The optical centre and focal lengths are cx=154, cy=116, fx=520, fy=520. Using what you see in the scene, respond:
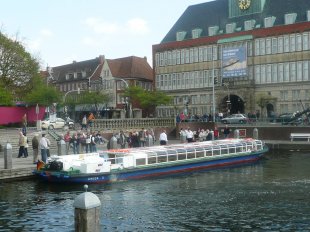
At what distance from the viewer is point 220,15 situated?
3009 inches

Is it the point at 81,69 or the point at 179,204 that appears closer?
the point at 179,204

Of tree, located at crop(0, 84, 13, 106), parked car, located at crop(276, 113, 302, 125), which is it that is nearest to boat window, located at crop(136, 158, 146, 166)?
parked car, located at crop(276, 113, 302, 125)

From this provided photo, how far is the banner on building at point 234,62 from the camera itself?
70375 millimetres

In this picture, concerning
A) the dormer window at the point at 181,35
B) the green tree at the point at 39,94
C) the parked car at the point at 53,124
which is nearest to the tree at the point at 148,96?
the dormer window at the point at 181,35

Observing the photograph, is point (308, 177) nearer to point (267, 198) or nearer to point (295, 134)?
point (267, 198)

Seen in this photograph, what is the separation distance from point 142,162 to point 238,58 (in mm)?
44198

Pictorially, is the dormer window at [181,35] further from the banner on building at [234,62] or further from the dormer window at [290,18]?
the dormer window at [290,18]

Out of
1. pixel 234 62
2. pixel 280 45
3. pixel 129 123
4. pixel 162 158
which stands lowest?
pixel 162 158

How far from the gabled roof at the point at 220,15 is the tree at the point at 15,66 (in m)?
25.6

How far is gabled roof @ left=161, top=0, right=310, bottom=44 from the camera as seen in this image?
68.1m

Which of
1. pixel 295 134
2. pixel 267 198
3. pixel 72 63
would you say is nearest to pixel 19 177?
pixel 267 198

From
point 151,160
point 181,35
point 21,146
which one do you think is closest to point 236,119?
point 181,35

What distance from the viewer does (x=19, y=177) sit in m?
27.9

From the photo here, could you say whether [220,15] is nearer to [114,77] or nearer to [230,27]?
[230,27]
